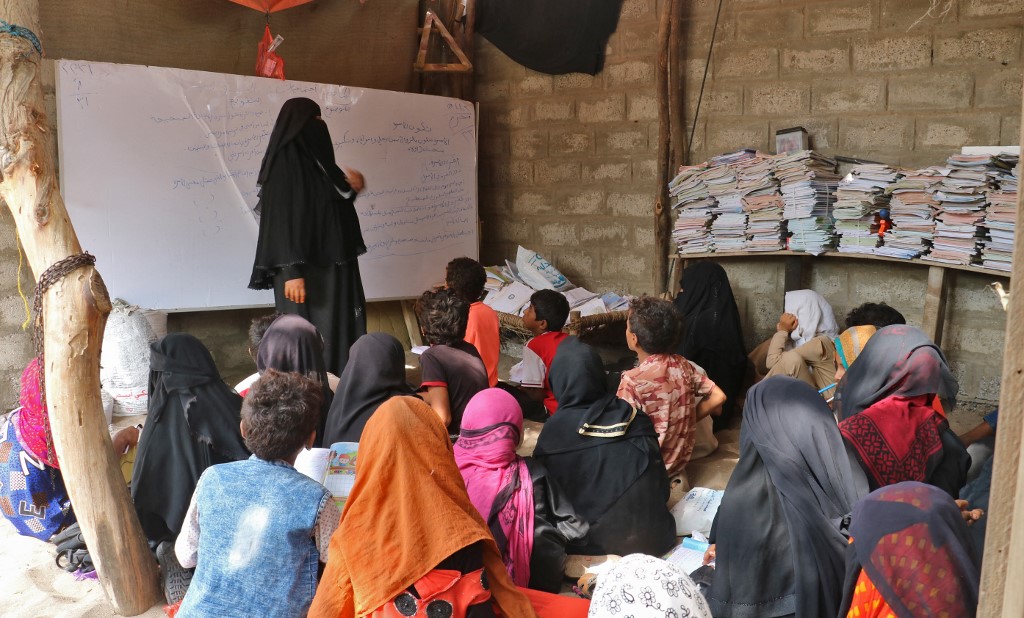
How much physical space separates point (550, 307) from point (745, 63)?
2251 millimetres

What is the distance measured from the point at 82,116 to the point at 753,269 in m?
3.95

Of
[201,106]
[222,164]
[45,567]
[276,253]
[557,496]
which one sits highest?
[201,106]

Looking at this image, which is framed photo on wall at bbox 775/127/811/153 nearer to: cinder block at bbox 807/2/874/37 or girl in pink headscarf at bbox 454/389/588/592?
cinder block at bbox 807/2/874/37

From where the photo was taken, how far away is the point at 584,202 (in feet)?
20.4

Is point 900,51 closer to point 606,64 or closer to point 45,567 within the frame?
point 606,64

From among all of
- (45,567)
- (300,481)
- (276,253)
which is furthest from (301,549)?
(276,253)

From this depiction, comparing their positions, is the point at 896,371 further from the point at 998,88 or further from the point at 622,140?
the point at 622,140

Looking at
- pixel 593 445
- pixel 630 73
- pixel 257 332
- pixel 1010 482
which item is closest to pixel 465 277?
pixel 257 332

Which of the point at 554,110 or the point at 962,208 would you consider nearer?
the point at 962,208

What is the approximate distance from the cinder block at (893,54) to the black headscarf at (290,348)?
3.60 metres

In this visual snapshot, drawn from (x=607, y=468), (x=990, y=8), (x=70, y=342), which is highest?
(x=990, y=8)

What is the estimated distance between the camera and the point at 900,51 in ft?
15.6

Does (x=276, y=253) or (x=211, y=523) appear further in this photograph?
(x=276, y=253)

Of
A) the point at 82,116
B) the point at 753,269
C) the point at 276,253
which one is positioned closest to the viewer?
the point at 276,253
